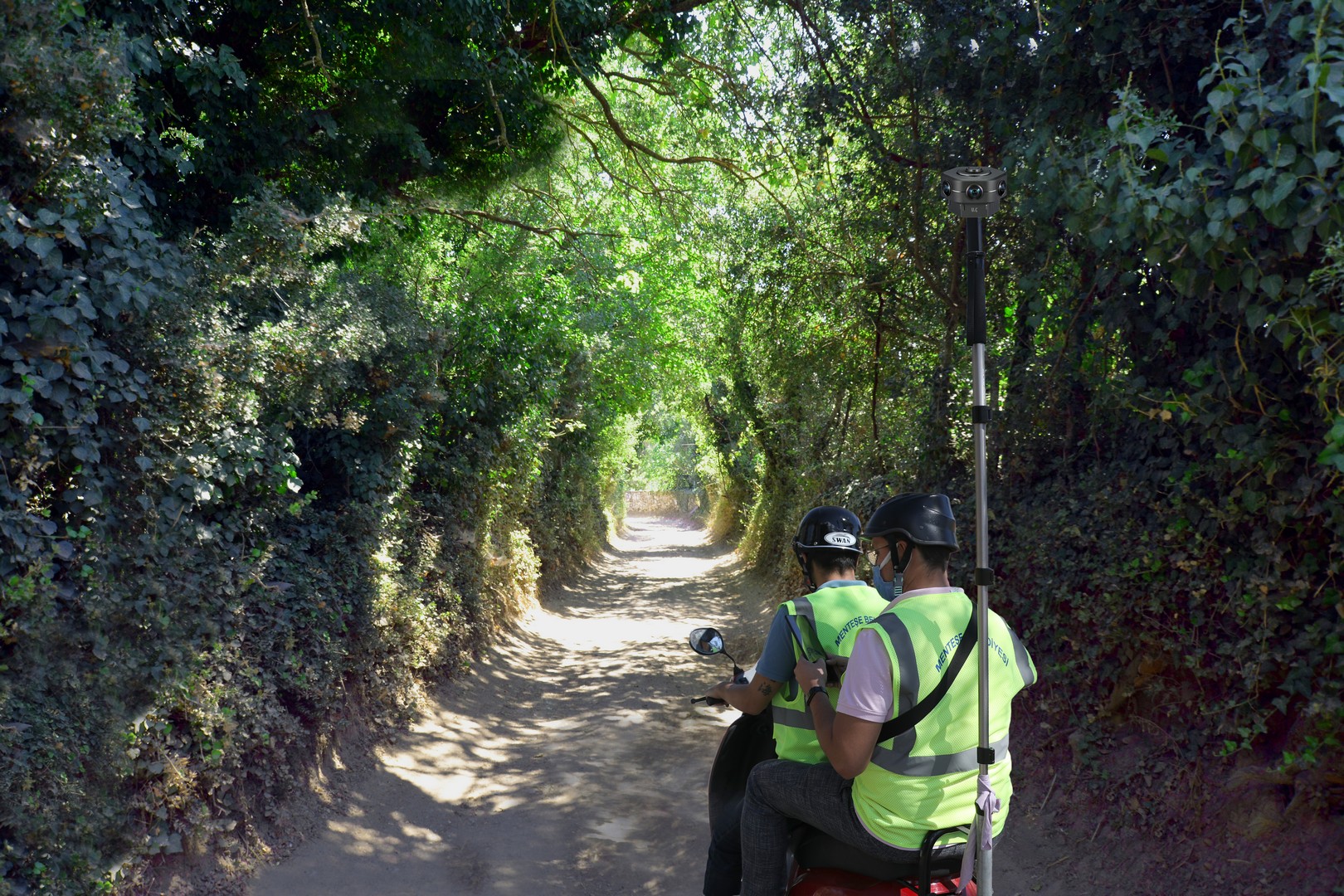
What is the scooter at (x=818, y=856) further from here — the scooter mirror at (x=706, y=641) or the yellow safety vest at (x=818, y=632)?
the yellow safety vest at (x=818, y=632)

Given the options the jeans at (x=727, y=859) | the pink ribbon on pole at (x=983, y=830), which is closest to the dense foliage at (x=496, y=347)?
the pink ribbon on pole at (x=983, y=830)

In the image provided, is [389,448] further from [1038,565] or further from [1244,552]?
[1244,552]

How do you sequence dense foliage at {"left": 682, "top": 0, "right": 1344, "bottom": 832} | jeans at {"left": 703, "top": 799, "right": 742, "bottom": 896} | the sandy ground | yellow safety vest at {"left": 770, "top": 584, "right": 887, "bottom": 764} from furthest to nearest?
the sandy ground → dense foliage at {"left": 682, "top": 0, "right": 1344, "bottom": 832} → jeans at {"left": 703, "top": 799, "right": 742, "bottom": 896} → yellow safety vest at {"left": 770, "top": 584, "right": 887, "bottom": 764}

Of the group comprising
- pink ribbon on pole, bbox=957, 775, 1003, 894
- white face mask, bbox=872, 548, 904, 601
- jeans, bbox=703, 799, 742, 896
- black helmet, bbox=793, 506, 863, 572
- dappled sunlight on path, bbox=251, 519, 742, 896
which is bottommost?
dappled sunlight on path, bbox=251, 519, 742, 896

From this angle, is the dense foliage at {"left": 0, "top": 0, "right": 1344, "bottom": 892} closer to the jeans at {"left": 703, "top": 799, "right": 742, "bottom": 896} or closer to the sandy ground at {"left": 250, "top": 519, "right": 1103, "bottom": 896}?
the sandy ground at {"left": 250, "top": 519, "right": 1103, "bottom": 896}

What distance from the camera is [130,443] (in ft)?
15.1

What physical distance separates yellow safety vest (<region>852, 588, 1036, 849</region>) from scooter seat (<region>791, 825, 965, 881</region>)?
93 millimetres

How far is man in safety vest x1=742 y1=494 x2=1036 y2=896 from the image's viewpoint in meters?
2.87

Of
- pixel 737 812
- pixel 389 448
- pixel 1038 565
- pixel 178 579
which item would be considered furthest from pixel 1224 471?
pixel 389 448

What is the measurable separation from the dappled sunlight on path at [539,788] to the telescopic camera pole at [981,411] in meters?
3.51

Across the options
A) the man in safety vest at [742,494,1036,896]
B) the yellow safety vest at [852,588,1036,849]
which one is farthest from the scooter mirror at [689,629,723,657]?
the yellow safety vest at [852,588,1036,849]

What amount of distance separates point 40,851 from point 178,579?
140 cm

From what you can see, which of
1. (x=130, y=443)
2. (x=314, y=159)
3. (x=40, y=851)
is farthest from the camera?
(x=314, y=159)

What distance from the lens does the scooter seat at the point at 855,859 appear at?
2967mm
